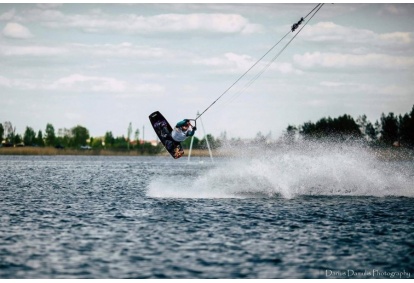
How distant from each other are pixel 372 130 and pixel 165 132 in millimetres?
151013

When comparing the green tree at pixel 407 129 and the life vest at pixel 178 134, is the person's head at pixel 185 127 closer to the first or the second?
the life vest at pixel 178 134

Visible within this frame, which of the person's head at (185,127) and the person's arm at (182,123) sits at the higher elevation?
the person's arm at (182,123)

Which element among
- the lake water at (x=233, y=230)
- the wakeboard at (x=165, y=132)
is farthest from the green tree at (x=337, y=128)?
the wakeboard at (x=165, y=132)

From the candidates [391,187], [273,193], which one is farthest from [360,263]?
[391,187]

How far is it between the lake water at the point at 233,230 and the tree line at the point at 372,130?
121 meters

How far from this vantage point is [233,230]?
70.1 ft

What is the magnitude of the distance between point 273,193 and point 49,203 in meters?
13.8

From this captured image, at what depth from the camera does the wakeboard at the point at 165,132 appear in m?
31.0

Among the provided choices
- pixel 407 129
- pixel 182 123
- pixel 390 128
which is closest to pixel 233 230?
pixel 182 123

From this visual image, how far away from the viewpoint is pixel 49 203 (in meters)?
31.3

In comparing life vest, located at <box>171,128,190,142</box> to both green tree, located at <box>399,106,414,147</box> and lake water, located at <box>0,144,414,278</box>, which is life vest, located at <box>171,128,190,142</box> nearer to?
lake water, located at <box>0,144,414,278</box>

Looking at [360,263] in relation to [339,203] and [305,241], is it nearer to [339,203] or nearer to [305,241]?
[305,241]

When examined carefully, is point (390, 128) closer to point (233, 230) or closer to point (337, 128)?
point (337, 128)

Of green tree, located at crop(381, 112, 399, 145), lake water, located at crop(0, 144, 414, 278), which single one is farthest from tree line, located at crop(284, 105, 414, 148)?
lake water, located at crop(0, 144, 414, 278)
